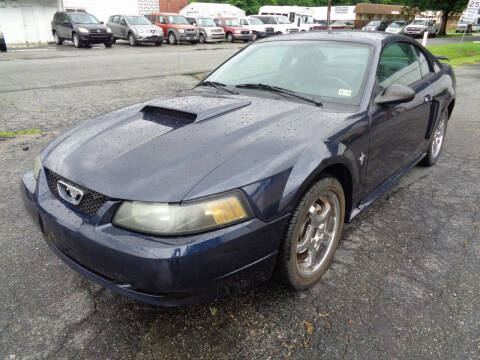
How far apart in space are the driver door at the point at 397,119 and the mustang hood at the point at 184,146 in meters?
0.53

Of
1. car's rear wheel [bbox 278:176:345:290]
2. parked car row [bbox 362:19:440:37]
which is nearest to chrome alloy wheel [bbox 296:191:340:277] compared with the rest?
car's rear wheel [bbox 278:176:345:290]

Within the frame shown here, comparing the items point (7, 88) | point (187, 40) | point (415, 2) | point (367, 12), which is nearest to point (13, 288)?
point (7, 88)

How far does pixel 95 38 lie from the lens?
61.5 ft

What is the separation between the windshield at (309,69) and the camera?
2760 millimetres

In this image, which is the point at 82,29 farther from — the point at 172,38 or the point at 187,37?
the point at 187,37

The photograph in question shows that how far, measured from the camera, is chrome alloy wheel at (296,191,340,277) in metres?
2.27

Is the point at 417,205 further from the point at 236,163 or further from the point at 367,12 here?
the point at 367,12

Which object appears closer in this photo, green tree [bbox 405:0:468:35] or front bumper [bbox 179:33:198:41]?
front bumper [bbox 179:33:198:41]

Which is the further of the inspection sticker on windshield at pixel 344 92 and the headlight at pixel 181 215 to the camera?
the inspection sticker on windshield at pixel 344 92

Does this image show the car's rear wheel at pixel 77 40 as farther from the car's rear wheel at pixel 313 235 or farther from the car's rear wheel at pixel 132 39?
the car's rear wheel at pixel 313 235

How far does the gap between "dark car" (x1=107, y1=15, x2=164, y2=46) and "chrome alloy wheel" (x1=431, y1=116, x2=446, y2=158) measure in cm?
1856

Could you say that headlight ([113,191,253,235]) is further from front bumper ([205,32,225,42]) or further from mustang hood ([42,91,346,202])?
front bumper ([205,32,225,42])

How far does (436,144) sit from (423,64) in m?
1.09

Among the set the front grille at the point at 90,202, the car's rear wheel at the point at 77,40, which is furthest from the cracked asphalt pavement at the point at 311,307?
the car's rear wheel at the point at 77,40
